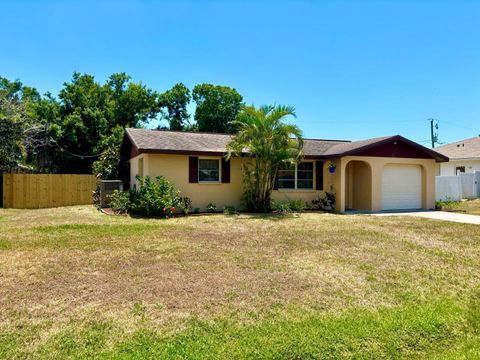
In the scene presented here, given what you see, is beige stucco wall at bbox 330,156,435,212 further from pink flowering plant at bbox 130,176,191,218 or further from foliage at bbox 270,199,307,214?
pink flowering plant at bbox 130,176,191,218

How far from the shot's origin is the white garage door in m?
16.4

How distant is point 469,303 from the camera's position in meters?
4.89

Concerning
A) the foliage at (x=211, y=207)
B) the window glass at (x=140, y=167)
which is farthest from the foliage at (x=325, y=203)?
the window glass at (x=140, y=167)

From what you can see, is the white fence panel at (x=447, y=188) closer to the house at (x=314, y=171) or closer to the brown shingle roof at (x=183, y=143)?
the house at (x=314, y=171)

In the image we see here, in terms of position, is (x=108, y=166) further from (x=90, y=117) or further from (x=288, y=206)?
(x=288, y=206)

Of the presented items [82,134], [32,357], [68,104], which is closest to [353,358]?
[32,357]

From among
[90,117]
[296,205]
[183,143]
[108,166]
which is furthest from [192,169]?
[90,117]

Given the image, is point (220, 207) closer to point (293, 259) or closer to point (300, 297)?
point (293, 259)

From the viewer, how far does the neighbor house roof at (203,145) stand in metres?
14.0

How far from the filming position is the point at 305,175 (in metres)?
16.5

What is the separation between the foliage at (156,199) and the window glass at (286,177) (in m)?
4.69

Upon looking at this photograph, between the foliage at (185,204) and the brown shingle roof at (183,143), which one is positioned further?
the brown shingle roof at (183,143)

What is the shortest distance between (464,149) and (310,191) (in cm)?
1998

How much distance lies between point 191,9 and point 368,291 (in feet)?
34.7
